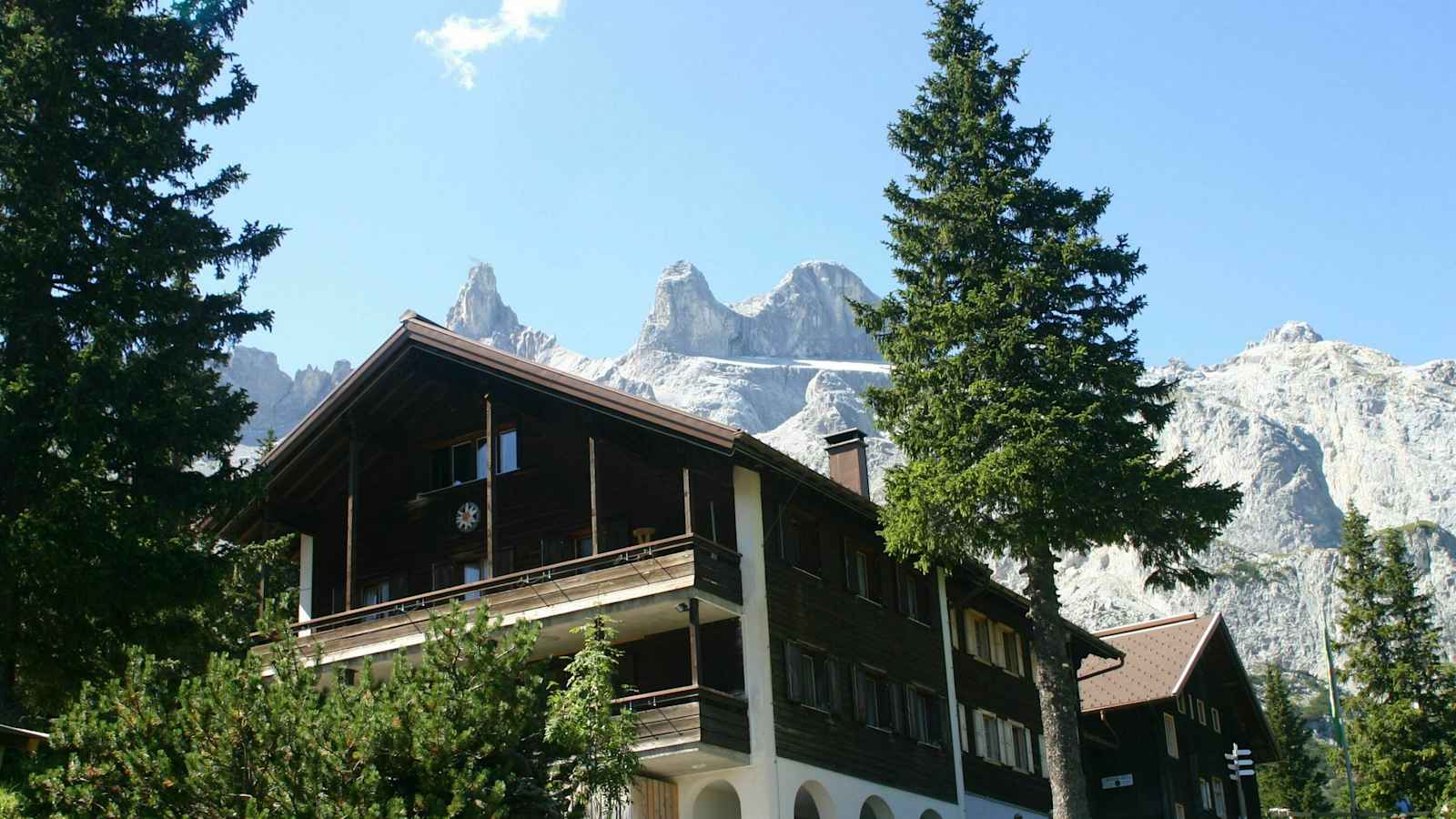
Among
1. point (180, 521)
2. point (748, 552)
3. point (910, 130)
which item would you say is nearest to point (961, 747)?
point (748, 552)

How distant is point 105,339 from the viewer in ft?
76.9

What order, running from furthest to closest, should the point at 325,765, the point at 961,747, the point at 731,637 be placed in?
the point at 961,747 → the point at 731,637 → the point at 325,765

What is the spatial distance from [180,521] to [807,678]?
12.6 meters

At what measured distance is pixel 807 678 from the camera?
30688 millimetres

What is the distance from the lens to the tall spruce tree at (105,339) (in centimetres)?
2283

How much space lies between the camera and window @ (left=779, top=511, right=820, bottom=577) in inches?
1224

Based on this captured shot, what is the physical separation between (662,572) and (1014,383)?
818 centimetres

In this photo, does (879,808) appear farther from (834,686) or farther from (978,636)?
(978,636)

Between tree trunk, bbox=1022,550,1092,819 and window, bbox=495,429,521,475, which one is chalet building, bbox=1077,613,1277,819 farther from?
window, bbox=495,429,521,475

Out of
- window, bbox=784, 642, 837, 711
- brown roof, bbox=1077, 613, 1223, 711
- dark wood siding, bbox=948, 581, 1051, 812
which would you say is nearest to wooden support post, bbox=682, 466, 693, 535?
window, bbox=784, 642, 837, 711

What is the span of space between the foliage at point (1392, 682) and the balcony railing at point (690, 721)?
110 ft

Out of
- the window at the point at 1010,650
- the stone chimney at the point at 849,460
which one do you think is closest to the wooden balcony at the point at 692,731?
the stone chimney at the point at 849,460

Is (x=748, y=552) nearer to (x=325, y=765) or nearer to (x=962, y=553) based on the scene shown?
(x=962, y=553)

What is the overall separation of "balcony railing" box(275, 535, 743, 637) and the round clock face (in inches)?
110
